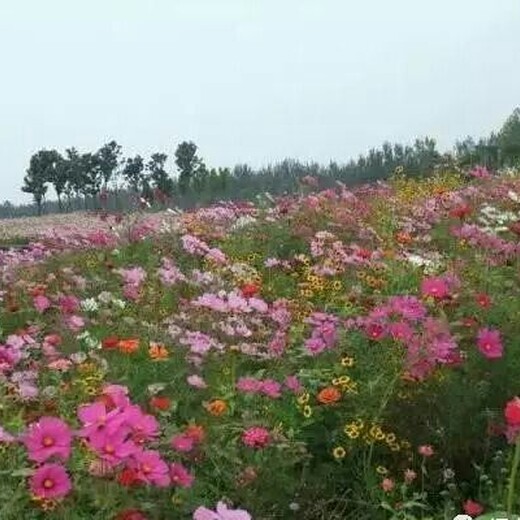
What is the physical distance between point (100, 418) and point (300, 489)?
1.01 m

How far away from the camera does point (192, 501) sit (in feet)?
8.07

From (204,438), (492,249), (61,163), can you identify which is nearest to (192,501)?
(204,438)

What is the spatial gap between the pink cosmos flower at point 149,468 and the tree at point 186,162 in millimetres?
44198

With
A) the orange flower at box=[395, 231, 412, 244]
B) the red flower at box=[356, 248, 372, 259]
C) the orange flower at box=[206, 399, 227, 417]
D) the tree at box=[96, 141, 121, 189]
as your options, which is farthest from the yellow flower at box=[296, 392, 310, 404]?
the tree at box=[96, 141, 121, 189]

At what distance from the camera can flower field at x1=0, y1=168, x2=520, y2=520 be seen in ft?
6.96

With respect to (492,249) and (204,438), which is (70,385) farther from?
(492,249)

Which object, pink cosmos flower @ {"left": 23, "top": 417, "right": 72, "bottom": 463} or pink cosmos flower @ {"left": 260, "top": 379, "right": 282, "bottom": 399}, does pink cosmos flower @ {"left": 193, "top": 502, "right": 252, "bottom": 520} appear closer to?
pink cosmos flower @ {"left": 23, "top": 417, "right": 72, "bottom": 463}

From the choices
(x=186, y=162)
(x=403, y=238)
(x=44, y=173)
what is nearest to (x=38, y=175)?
(x=44, y=173)

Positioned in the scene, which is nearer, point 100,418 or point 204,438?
point 100,418

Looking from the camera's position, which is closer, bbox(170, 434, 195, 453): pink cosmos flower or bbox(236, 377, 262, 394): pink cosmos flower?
bbox(170, 434, 195, 453): pink cosmos flower

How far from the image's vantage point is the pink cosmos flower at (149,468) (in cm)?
191

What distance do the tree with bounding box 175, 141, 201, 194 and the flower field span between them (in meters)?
42.2

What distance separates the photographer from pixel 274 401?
118 inches

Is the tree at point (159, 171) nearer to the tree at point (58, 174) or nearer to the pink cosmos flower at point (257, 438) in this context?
the tree at point (58, 174)
